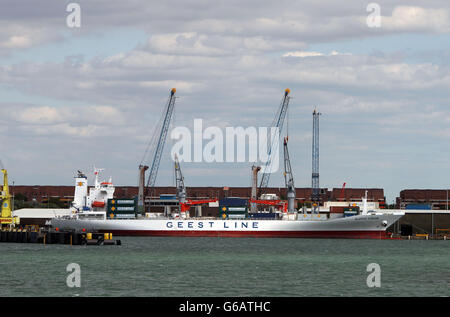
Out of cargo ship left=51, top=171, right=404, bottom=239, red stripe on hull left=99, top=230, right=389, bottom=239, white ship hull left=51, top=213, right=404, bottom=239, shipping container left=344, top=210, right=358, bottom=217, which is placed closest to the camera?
white ship hull left=51, top=213, right=404, bottom=239

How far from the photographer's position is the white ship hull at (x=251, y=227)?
14688cm

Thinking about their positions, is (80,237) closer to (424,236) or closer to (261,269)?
(261,269)

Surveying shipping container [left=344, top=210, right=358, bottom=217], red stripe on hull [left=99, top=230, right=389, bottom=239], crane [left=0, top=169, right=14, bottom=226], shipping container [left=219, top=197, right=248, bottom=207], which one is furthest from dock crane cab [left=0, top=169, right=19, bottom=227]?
shipping container [left=344, top=210, right=358, bottom=217]

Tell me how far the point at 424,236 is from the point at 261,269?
7981cm

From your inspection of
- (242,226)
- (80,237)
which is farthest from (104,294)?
(242,226)

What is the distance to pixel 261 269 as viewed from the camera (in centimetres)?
7400

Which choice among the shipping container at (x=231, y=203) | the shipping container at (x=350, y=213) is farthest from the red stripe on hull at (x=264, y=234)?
the shipping container at (x=350, y=213)

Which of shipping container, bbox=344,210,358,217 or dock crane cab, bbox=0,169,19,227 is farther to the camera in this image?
dock crane cab, bbox=0,169,19,227

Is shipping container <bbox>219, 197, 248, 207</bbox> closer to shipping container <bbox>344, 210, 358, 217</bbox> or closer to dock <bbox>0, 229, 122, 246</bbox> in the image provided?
shipping container <bbox>344, 210, 358, 217</bbox>

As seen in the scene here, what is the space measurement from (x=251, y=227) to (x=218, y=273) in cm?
7981

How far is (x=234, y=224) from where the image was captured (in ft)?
492

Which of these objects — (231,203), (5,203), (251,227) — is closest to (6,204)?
(5,203)

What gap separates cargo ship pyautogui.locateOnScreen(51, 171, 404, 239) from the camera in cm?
14712

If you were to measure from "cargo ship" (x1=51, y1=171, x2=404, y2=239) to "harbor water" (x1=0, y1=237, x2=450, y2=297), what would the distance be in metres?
46.5
